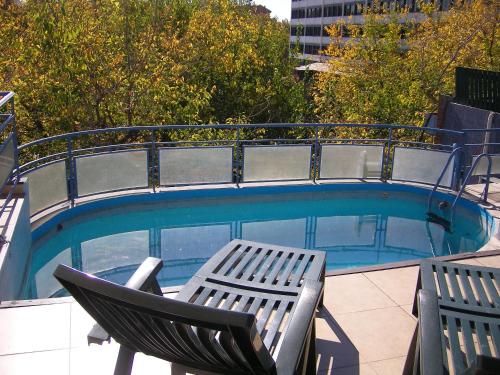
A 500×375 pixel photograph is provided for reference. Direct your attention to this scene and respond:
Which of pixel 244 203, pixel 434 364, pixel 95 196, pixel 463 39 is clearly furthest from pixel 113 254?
pixel 463 39

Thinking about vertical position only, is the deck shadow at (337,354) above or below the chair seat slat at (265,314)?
below

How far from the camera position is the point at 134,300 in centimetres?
174

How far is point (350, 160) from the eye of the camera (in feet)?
27.8

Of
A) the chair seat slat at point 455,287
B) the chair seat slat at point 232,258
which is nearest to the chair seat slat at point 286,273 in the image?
the chair seat slat at point 232,258

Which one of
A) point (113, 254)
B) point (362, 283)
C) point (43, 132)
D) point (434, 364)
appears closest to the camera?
point (434, 364)

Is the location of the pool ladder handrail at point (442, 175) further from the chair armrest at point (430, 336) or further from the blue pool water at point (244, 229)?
the chair armrest at point (430, 336)

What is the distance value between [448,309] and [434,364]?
75cm

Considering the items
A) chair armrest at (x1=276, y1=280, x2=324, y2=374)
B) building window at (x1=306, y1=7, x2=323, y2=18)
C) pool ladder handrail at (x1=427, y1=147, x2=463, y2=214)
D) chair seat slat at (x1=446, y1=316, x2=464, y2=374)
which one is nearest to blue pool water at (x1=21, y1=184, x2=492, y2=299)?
pool ladder handrail at (x1=427, y1=147, x2=463, y2=214)

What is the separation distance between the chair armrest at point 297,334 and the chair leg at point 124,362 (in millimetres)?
656

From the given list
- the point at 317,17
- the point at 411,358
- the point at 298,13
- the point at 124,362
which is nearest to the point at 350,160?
the point at 411,358

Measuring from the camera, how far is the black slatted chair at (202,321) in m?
1.70

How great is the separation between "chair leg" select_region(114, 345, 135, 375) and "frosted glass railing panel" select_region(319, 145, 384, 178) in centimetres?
644

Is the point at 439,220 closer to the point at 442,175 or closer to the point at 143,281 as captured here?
the point at 442,175

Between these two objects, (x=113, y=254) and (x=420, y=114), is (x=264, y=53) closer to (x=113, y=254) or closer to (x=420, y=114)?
(x=420, y=114)
